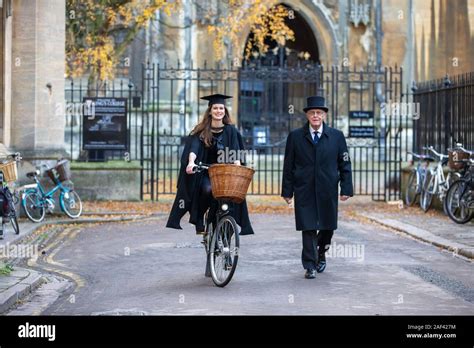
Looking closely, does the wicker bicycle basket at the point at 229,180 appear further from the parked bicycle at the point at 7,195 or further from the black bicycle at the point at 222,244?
the parked bicycle at the point at 7,195

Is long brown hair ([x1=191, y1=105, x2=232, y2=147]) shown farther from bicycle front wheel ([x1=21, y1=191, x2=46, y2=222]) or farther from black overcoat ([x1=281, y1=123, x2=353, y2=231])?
bicycle front wheel ([x1=21, y1=191, x2=46, y2=222])

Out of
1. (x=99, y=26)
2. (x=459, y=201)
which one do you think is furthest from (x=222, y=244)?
(x=99, y=26)

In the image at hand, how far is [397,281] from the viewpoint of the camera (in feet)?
35.8

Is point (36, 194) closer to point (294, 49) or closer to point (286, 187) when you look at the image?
point (286, 187)

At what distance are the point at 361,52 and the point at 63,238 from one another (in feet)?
66.7

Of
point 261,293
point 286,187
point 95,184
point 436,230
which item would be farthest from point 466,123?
point 261,293

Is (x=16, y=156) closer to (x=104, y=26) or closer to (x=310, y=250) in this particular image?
(x=310, y=250)

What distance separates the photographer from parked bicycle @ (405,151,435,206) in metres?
20.5

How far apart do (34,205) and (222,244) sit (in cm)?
760

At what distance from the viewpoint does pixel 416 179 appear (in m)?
20.9

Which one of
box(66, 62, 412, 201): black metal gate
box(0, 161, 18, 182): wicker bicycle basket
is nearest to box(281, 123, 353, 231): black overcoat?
box(0, 161, 18, 182): wicker bicycle basket

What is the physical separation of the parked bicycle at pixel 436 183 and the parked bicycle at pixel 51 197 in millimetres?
6550

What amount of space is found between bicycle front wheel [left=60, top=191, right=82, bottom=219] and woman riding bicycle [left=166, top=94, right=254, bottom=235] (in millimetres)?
7410

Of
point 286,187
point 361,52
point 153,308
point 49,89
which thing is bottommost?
point 153,308
